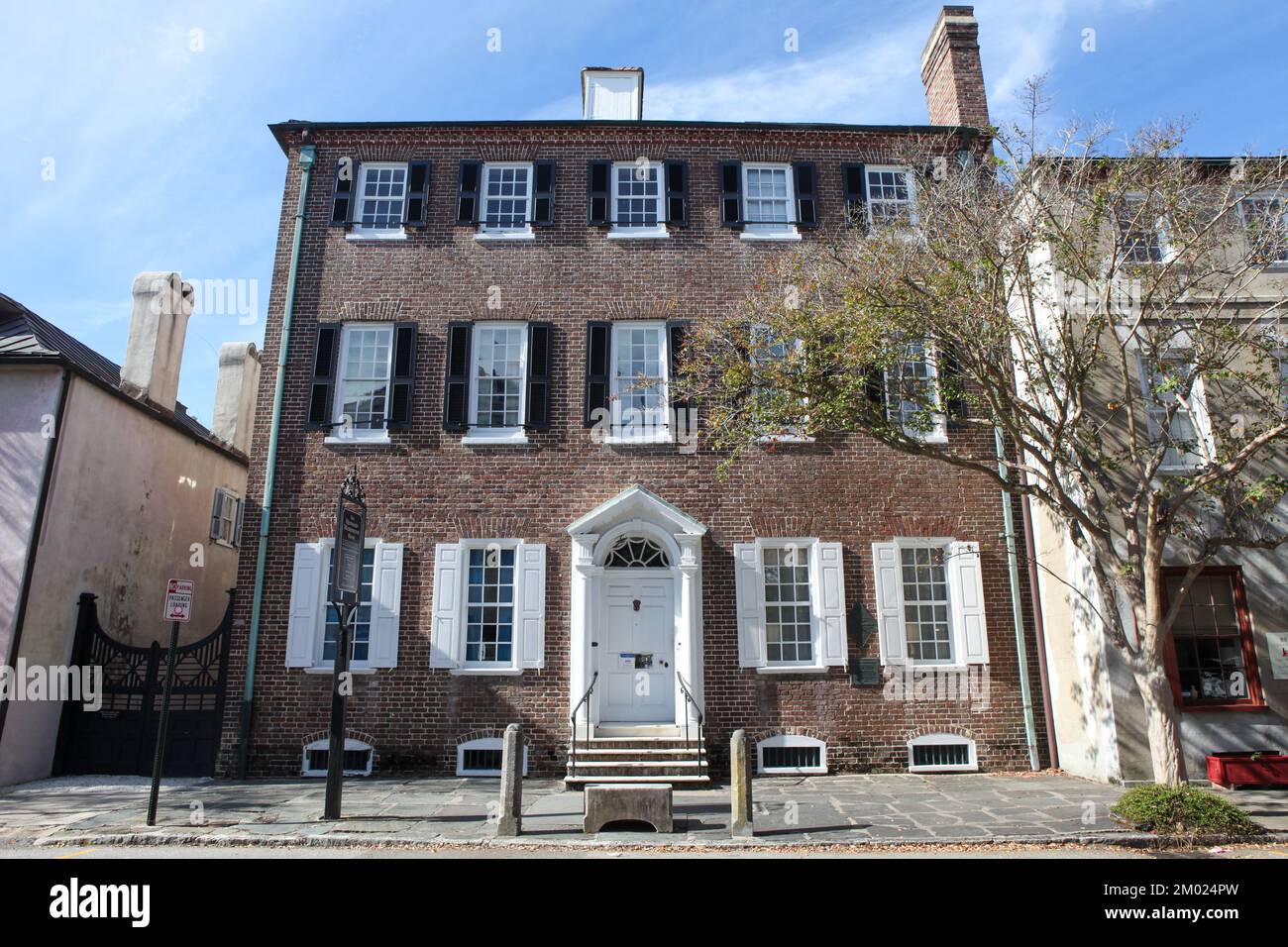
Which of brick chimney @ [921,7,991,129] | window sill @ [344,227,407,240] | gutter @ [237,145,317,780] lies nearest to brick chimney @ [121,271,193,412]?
gutter @ [237,145,317,780]

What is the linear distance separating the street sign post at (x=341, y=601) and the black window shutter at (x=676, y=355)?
5.34m

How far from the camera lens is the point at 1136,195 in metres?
12.3

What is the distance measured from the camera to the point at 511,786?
8.83 metres

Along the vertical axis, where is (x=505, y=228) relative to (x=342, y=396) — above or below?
above

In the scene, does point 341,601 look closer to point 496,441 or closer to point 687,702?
point 496,441

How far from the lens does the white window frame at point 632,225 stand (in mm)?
14328

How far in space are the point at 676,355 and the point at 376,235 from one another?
228 inches

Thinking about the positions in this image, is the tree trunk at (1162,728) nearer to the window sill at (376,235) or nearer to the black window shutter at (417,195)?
the black window shutter at (417,195)

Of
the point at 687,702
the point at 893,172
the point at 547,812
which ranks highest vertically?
the point at 893,172

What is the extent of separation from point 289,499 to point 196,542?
444 cm

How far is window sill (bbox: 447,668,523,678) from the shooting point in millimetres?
12453

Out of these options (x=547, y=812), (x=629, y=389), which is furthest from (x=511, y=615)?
(x=629, y=389)

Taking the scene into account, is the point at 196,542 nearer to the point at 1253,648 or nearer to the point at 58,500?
the point at 58,500

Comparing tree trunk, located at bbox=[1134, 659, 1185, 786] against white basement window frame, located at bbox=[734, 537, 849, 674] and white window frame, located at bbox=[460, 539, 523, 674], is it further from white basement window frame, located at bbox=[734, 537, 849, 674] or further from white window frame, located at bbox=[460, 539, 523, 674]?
white window frame, located at bbox=[460, 539, 523, 674]
